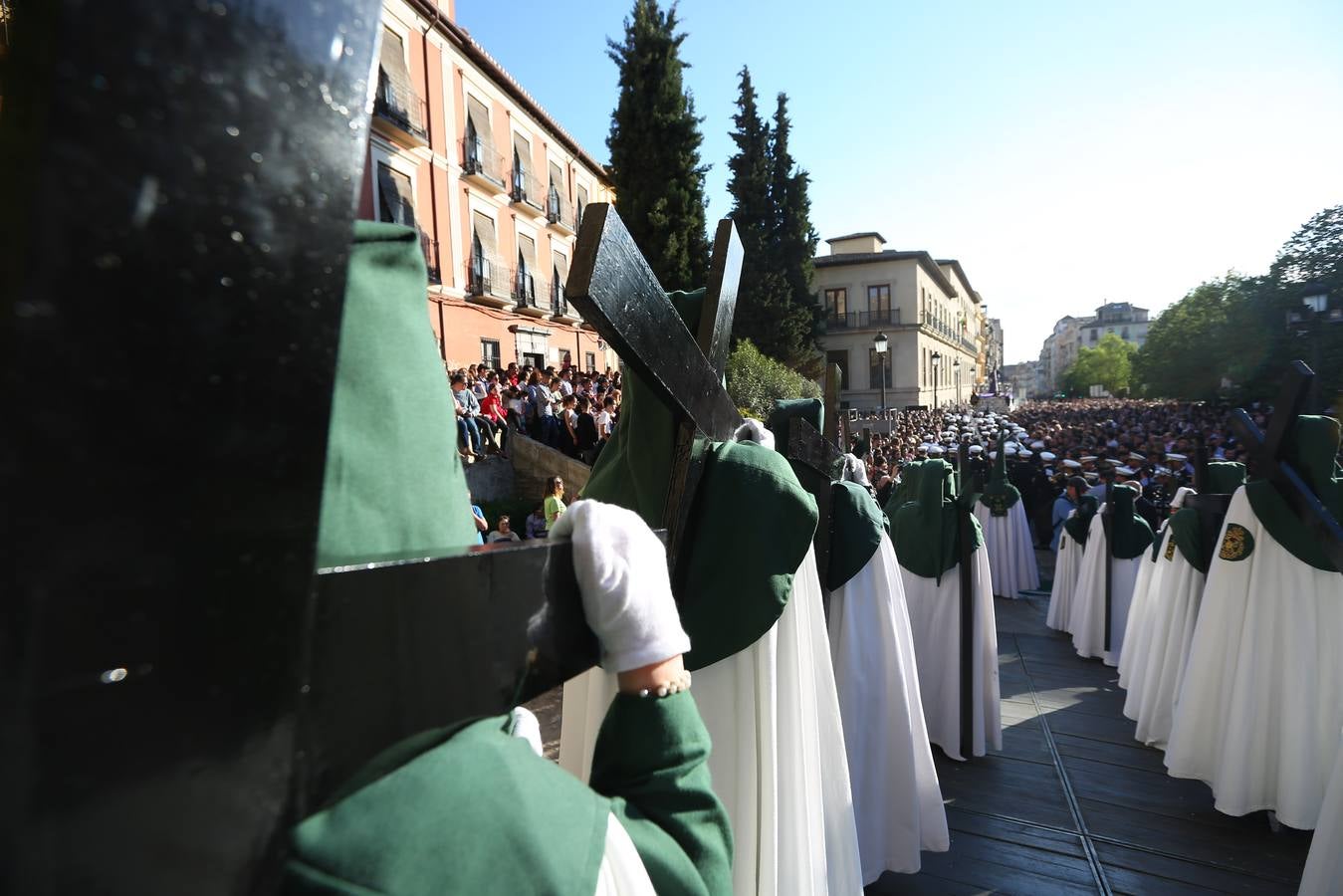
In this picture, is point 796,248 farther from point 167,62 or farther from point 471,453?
point 167,62

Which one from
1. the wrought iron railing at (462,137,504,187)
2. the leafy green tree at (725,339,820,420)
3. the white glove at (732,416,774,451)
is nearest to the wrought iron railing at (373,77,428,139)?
the wrought iron railing at (462,137,504,187)

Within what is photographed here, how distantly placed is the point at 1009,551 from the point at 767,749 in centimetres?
956

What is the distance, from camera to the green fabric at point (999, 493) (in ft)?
33.2

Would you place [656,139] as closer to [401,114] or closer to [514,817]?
[401,114]

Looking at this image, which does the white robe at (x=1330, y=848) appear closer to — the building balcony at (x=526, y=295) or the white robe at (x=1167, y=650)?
the white robe at (x=1167, y=650)

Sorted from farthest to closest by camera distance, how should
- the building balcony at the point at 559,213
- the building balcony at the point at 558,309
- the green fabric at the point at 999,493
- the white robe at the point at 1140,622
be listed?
the building balcony at the point at 558,309, the building balcony at the point at 559,213, the green fabric at the point at 999,493, the white robe at the point at 1140,622

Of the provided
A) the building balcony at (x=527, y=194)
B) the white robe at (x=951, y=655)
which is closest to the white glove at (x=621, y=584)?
the white robe at (x=951, y=655)

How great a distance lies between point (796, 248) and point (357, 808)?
31065 millimetres

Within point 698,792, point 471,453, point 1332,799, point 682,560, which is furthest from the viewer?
point 471,453

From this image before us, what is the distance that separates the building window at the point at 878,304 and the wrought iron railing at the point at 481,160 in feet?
85.3

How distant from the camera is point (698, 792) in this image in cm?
87

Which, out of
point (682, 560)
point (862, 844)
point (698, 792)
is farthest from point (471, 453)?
point (698, 792)

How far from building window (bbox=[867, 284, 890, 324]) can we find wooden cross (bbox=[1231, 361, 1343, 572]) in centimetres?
3771

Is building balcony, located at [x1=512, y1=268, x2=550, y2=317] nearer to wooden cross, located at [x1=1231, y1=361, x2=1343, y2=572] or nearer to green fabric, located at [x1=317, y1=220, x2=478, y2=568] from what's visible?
wooden cross, located at [x1=1231, y1=361, x2=1343, y2=572]
